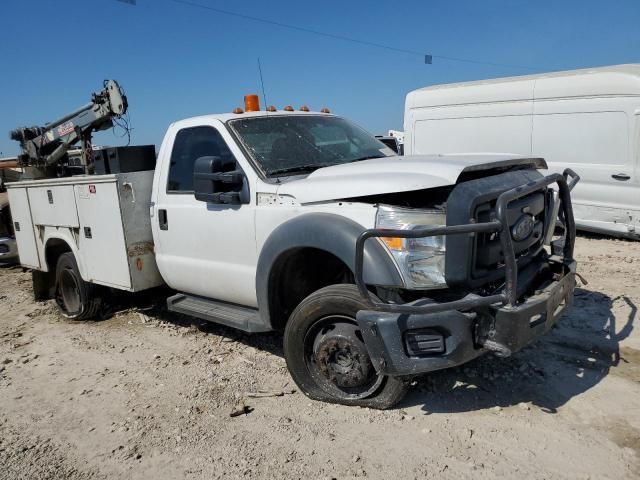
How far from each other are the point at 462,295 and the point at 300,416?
1299 millimetres

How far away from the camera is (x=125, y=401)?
381 cm

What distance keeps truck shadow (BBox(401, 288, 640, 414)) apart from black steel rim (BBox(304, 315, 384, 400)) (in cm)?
34

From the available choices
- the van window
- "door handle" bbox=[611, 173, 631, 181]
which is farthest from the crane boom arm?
"door handle" bbox=[611, 173, 631, 181]

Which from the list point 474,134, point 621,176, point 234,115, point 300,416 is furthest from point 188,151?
point 621,176

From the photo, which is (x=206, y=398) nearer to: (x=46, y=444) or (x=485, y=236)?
(x=46, y=444)

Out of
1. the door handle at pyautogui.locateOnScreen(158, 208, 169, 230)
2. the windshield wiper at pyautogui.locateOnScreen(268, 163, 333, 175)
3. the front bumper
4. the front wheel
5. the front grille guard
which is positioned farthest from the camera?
the door handle at pyautogui.locateOnScreen(158, 208, 169, 230)

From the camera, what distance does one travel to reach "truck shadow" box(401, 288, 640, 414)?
3385 mm

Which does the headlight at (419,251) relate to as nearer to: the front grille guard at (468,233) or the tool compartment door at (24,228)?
the front grille guard at (468,233)

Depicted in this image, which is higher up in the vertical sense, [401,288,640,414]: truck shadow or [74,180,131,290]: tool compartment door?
[74,180,131,290]: tool compartment door

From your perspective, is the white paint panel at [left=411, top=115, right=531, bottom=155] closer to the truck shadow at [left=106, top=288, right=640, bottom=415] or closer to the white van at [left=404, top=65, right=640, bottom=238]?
the white van at [left=404, top=65, right=640, bottom=238]

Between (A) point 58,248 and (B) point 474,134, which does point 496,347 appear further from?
(B) point 474,134

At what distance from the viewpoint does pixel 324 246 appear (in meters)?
3.17

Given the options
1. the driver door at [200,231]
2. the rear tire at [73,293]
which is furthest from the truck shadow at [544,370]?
the rear tire at [73,293]

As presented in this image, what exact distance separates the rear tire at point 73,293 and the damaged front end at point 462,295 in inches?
148
